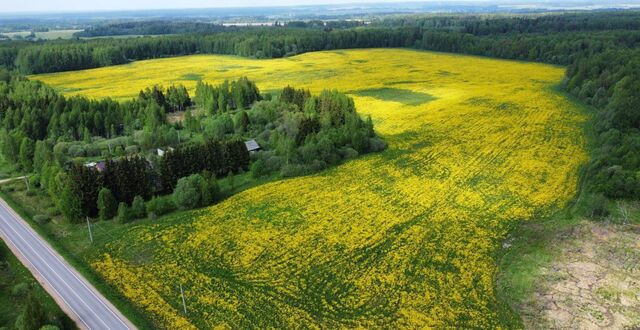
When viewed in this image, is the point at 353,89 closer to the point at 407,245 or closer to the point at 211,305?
the point at 407,245

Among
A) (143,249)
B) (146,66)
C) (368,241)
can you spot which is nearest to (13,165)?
(143,249)

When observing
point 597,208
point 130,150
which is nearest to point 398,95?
point 130,150

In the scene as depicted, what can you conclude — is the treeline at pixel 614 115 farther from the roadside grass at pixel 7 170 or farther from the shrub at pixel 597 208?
the roadside grass at pixel 7 170

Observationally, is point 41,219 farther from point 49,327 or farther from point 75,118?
point 75,118

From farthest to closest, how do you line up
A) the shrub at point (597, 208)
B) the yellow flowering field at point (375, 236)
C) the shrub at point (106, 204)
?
the shrub at point (106, 204), the shrub at point (597, 208), the yellow flowering field at point (375, 236)

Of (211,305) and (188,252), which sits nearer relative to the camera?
(211,305)

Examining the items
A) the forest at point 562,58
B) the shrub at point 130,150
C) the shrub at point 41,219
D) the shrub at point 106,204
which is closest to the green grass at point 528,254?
the forest at point 562,58
